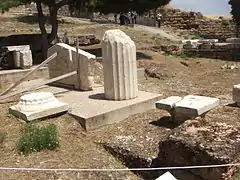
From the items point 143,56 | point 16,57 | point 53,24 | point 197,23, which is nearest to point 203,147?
point 16,57

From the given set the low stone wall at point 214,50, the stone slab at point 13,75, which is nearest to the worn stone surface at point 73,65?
the stone slab at point 13,75

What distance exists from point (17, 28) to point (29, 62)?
11559mm

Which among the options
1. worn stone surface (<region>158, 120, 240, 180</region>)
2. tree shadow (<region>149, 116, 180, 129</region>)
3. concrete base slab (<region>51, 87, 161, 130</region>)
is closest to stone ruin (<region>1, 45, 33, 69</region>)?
concrete base slab (<region>51, 87, 161, 130</region>)

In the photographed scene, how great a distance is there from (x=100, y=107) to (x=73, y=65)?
180 cm

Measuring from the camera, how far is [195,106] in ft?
22.3

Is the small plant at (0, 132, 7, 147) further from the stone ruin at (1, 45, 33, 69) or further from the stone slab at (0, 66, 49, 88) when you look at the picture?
the stone ruin at (1, 45, 33, 69)

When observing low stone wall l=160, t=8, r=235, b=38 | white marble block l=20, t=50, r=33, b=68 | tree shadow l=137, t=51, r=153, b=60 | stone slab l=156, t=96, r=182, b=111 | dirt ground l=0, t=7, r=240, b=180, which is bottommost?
dirt ground l=0, t=7, r=240, b=180

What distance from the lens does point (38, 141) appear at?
20.5 ft

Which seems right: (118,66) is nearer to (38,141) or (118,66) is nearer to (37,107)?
(37,107)

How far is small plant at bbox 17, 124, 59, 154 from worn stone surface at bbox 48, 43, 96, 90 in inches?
102

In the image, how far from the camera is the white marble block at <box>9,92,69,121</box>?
7.26 m

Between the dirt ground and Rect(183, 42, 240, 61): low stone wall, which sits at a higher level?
Rect(183, 42, 240, 61): low stone wall

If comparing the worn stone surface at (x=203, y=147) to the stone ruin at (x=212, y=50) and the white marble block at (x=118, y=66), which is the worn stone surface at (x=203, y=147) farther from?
the stone ruin at (x=212, y=50)

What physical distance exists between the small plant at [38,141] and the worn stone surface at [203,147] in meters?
1.70
